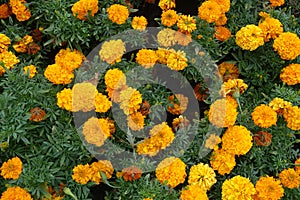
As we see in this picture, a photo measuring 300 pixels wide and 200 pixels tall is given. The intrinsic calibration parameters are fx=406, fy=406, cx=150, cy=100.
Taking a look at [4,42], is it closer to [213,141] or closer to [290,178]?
[213,141]

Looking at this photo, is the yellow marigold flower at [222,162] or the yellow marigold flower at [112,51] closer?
the yellow marigold flower at [222,162]

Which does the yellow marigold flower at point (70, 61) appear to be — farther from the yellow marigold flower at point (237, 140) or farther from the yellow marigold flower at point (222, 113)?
the yellow marigold flower at point (237, 140)

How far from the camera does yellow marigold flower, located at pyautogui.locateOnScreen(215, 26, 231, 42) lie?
286 cm

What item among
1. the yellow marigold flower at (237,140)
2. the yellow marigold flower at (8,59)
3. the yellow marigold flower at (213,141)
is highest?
the yellow marigold flower at (8,59)

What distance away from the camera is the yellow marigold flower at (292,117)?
8.32 feet

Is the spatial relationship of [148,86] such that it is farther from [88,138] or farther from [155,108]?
[88,138]

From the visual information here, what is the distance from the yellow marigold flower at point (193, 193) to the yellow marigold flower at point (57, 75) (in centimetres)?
96

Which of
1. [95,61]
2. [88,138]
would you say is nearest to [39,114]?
[88,138]

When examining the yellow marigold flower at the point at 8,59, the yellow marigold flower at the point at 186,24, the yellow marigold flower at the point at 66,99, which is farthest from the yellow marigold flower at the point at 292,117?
the yellow marigold flower at the point at 8,59

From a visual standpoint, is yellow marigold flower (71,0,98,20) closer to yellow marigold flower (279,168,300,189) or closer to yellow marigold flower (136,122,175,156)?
yellow marigold flower (136,122,175,156)

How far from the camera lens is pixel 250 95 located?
2.85 m

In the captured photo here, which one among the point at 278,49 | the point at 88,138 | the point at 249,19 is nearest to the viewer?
the point at 88,138

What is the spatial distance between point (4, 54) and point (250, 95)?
5.49ft

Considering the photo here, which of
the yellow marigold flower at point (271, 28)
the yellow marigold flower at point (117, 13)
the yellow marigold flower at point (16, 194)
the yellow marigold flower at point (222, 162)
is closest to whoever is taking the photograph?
the yellow marigold flower at point (16, 194)
